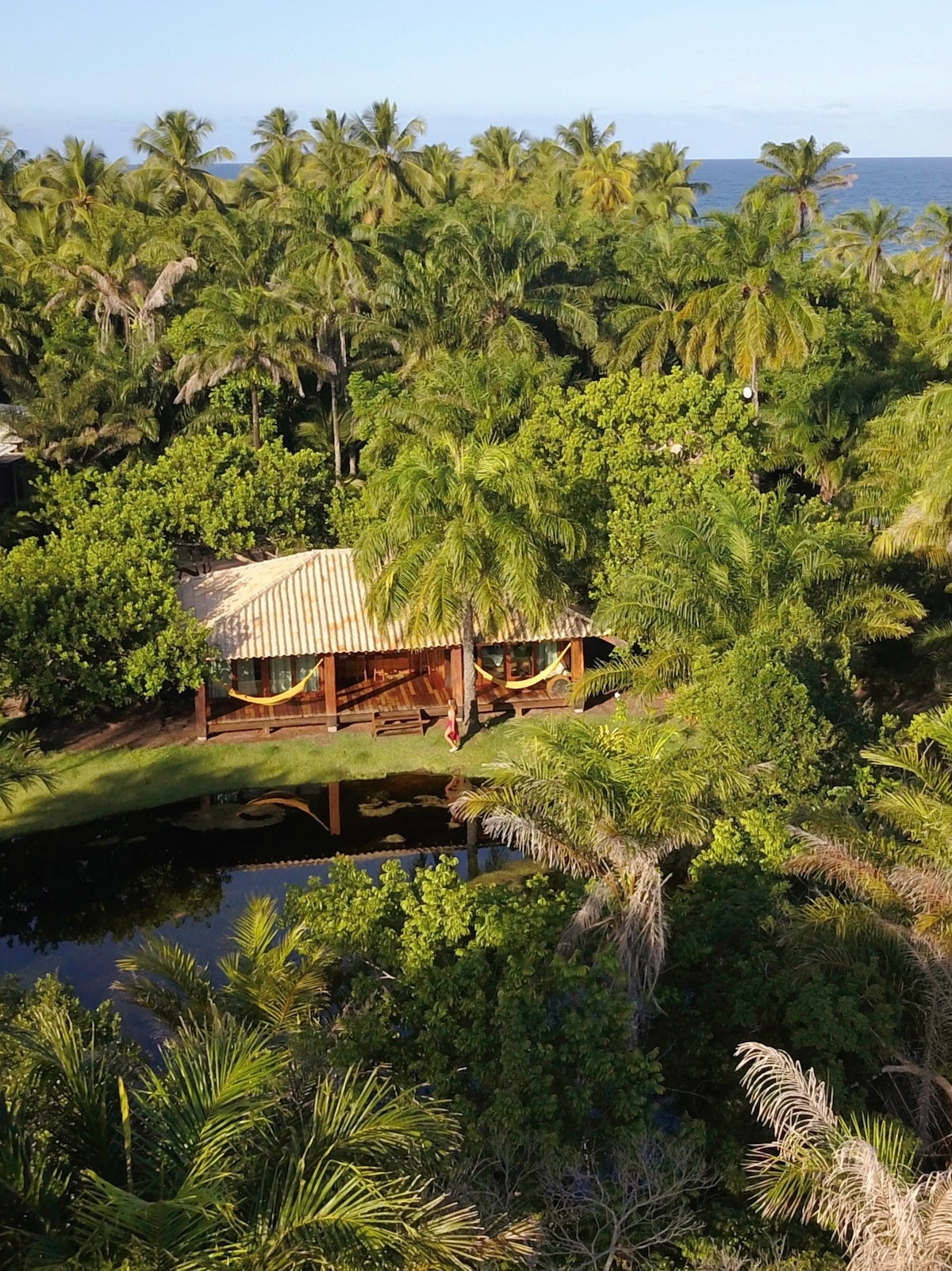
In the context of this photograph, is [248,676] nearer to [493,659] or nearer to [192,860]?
[493,659]

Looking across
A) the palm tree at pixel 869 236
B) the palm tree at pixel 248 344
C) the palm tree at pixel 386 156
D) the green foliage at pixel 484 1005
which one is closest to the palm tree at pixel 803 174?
the palm tree at pixel 869 236

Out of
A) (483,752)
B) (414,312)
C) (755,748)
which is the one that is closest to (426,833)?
(483,752)

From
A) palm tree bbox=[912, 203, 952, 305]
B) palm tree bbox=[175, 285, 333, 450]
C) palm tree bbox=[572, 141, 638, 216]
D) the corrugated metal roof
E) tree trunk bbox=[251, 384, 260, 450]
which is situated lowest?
the corrugated metal roof

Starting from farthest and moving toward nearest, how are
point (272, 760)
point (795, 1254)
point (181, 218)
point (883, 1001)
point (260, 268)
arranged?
point (181, 218), point (260, 268), point (272, 760), point (883, 1001), point (795, 1254)

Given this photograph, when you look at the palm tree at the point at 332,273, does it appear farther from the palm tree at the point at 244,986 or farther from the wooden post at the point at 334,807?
the palm tree at the point at 244,986

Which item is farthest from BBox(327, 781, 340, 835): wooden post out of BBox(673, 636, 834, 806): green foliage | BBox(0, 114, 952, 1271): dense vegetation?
BBox(673, 636, 834, 806): green foliage

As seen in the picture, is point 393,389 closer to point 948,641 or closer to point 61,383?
point 61,383

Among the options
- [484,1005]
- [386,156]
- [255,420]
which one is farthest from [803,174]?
[484,1005]

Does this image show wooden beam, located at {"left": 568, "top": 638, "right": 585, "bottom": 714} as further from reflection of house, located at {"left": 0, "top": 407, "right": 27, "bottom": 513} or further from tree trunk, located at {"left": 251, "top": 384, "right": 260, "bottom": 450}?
reflection of house, located at {"left": 0, "top": 407, "right": 27, "bottom": 513}
